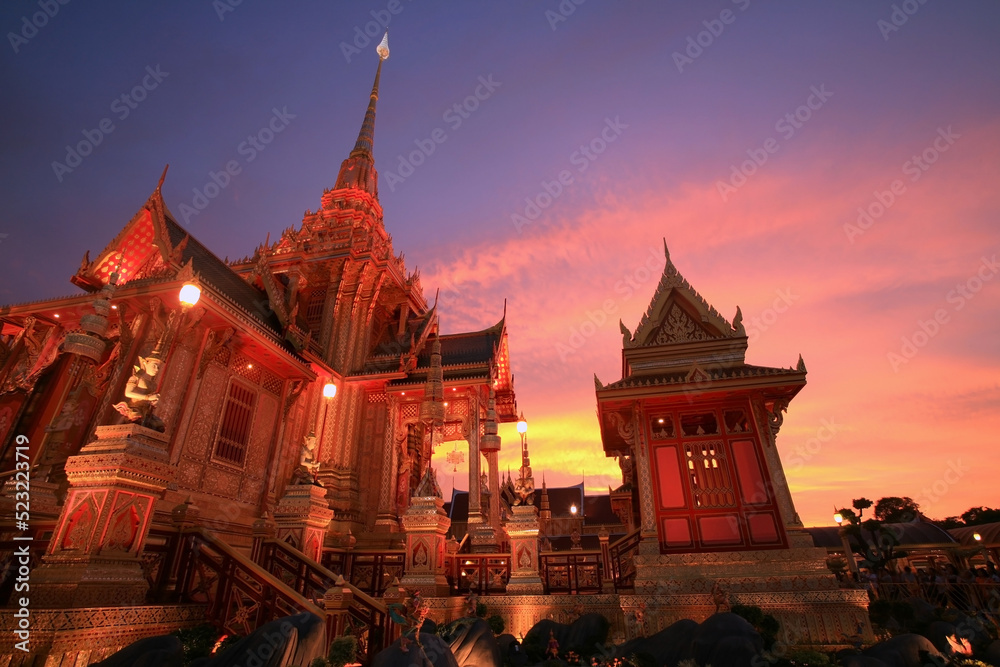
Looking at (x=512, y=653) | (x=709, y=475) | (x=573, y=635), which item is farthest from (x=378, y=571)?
(x=709, y=475)

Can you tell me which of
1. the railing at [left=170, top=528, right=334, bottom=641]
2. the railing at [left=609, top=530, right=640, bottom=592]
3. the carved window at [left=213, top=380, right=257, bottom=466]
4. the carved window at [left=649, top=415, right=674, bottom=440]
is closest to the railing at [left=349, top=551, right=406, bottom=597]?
the railing at [left=170, top=528, right=334, bottom=641]

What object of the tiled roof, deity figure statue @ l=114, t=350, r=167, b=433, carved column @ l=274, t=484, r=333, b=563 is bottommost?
carved column @ l=274, t=484, r=333, b=563

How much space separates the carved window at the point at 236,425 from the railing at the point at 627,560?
34.1ft

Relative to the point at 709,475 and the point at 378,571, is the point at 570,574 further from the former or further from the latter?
the point at 709,475

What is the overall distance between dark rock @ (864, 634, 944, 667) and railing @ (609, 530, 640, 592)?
4.90 m

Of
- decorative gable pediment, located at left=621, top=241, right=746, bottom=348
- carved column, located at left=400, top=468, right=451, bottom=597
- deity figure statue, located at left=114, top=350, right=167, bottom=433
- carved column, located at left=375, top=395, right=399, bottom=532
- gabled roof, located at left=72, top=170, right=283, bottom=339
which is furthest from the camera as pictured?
carved column, located at left=375, top=395, right=399, bottom=532

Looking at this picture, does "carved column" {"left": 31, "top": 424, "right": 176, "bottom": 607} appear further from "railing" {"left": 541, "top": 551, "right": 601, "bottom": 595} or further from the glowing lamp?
"railing" {"left": 541, "top": 551, "right": 601, "bottom": 595}

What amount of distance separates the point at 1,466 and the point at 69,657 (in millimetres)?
10944

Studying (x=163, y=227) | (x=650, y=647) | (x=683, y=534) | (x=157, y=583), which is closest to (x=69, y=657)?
(x=157, y=583)

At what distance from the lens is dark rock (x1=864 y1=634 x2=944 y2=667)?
6094 mm

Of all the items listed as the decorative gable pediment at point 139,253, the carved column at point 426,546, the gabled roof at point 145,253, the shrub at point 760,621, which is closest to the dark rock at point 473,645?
the carved column at point 426,546

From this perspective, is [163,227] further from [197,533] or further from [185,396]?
[197,533]

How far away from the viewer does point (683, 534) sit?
10.9m

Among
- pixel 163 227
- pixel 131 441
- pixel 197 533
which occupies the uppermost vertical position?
pixel 163 227
